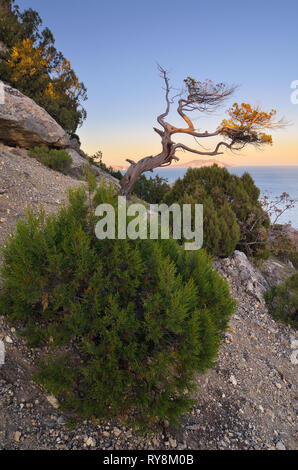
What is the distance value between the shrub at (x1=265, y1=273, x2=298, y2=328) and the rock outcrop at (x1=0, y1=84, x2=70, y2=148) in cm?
843

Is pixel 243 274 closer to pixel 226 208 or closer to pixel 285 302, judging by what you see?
pixel 285 302

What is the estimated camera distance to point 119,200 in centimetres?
267

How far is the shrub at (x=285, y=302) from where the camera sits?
506 cm

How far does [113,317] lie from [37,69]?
15589mm

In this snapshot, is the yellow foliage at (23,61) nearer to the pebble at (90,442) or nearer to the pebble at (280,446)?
the pebble at (90,442)

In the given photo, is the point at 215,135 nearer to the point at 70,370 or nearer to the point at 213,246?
the point at 213,246

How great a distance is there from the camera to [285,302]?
512cm

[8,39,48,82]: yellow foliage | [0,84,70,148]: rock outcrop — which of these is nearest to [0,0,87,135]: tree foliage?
[8,39,48,82]: yellow foliage

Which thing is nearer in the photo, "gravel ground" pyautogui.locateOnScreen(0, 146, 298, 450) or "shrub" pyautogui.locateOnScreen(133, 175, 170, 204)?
"gravel ground" pyautogui.locateOnScreen(0, 146, 298, 450)

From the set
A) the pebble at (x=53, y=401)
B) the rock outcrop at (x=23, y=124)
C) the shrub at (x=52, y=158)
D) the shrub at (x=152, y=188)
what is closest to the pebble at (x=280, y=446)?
the pebble at (x=53, y=401)

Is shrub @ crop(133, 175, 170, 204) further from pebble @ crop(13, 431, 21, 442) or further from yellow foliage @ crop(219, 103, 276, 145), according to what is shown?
pebble @ crop(13, 431, 21, 442)

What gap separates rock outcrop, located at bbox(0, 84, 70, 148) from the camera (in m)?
9.41

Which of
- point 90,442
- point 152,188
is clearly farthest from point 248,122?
point 90,442

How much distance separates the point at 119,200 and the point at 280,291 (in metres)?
3.73
